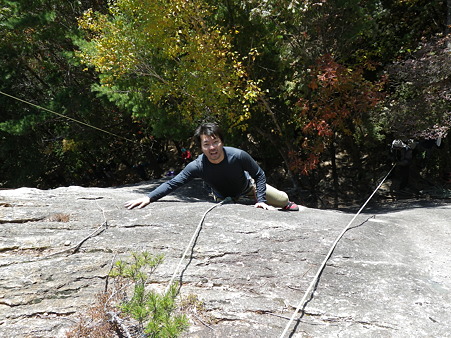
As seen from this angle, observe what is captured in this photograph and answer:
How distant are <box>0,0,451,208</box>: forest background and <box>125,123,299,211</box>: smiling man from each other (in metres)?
2.62

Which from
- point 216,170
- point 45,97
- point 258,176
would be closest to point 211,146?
point 216,170

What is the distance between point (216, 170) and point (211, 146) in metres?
0.40

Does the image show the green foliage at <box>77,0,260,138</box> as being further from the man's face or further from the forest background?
the man's face

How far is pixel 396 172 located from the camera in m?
9.34

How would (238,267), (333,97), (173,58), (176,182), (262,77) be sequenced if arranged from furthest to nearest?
1. (262,77)
2. (333,97)
3. (173,58)
4. (176,182)
5. (238,267)

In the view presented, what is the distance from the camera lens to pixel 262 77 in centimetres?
833

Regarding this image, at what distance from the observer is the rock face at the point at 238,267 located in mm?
2443

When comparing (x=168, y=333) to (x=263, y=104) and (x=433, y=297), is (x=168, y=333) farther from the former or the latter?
(x=263, y=104)

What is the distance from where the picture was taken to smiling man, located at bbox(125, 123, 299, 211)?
3.81 metres

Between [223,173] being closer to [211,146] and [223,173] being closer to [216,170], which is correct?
[216,170]

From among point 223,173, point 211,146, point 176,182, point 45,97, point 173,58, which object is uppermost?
point 45,97

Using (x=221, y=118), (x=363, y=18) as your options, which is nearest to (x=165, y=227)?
(x=221, y=118)

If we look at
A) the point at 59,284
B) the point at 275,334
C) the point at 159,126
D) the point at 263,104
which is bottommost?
the point at 275,334

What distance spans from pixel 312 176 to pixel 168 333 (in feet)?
29.9
